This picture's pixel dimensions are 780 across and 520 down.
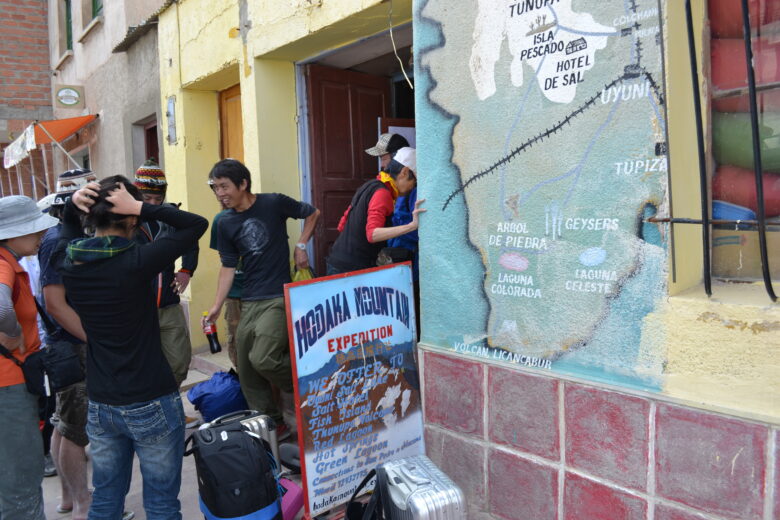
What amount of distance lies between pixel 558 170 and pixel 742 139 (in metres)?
0.70

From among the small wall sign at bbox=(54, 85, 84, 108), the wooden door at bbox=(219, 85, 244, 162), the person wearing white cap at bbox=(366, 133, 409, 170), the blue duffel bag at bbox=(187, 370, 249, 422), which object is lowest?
the blue duffel bag at bbox=(187, 370, 249, 422)

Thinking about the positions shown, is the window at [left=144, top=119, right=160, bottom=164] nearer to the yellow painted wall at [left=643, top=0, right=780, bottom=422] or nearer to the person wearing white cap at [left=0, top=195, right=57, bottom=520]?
the person wearing white cap at [left=0, top=195, right=57, bottom=520]

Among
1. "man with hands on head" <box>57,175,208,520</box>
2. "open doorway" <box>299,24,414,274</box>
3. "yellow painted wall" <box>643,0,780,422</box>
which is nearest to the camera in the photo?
"yellow painted wall" <box>643,0,780,422</box>

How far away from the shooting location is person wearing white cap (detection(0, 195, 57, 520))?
8.06 feet

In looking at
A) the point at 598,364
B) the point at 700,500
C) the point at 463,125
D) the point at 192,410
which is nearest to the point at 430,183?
the point at 463,125

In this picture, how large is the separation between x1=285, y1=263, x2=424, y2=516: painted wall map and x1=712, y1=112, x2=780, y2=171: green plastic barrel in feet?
5.22

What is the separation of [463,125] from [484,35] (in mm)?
433

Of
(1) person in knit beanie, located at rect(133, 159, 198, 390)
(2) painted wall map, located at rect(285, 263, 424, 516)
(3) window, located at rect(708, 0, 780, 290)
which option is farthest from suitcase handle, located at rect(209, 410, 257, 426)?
(3) window, located at rect(708, 0, 780, 290)

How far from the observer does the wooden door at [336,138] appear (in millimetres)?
4992

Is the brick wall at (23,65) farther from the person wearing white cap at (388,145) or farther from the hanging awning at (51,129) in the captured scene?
the person wearing white cap at (388,145)

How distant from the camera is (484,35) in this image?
2797mm

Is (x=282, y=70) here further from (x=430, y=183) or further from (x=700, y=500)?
(x=700, y=500)

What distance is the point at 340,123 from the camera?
5.12 metres

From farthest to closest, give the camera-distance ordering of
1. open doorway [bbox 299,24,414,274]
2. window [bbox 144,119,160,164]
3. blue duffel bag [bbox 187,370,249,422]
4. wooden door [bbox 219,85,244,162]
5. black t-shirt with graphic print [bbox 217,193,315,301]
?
window [bbox 144,119,160,164] → wooden door [bbox 219,85,244,162] → open doorway [bbox 299,24,414,274] → blue duffel bag [bbox 187,370,249,422] → black t-shirt with graphic print [bbox 217,193,315,301]
